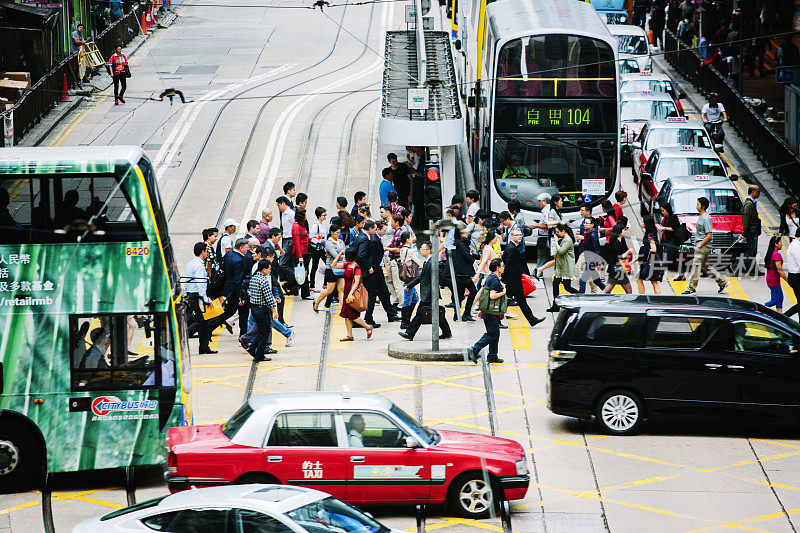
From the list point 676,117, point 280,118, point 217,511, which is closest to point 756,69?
point 676,117

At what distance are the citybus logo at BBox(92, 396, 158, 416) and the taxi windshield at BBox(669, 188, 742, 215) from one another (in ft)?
45.3

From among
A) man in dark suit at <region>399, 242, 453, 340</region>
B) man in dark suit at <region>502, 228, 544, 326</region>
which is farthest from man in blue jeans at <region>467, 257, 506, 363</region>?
man in dark suit at <region>502, 228, 544, 326</region>

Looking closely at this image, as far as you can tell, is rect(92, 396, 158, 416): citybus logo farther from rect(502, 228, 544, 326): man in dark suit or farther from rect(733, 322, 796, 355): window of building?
rect(502, 228, 544, 326): man in dark suit

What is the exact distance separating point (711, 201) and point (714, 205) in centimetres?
16

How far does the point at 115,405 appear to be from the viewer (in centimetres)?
1282

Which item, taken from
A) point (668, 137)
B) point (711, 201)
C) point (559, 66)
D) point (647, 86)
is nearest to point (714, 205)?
point (711, 201)

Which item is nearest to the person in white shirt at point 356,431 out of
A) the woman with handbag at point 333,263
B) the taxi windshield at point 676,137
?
the woman with handbag at point 333,263

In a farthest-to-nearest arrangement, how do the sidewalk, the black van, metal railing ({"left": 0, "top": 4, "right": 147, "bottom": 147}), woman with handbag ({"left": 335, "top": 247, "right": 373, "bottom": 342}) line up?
1. metal railing ({"left": 0, "top": 4, "right": 147, "bottom": 147})
2. the sidewalk
3. woman with handbag ({"left": 335, "top": 247, "right": 373, "bottom": 342})
4. the black van

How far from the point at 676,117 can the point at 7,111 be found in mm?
17489

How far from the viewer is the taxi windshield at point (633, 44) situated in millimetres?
40531

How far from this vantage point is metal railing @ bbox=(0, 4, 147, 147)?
30516mm

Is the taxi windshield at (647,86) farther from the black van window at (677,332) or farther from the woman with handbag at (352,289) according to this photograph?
the black van window at (677,332)

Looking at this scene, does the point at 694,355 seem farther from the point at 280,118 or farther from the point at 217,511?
the point at 280,118

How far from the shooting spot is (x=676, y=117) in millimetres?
31109
